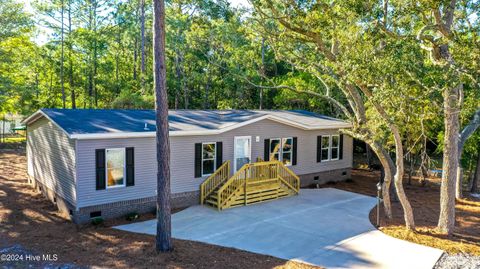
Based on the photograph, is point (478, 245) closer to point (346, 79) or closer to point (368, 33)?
point (346, 79)

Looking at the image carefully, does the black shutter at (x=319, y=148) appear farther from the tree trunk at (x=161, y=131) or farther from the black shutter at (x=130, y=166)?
the tree trunk at (x=161, y=131)

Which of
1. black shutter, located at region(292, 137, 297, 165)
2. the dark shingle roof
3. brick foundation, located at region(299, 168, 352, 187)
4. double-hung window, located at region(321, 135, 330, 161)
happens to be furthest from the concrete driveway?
double-hung window, located at region(321, 135, 330, 161)

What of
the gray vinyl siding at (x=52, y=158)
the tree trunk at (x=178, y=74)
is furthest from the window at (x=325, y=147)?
the tree trunk at (x=178, y=74)

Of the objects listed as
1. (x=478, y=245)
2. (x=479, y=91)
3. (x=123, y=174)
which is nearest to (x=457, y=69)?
(x=479, y=91)

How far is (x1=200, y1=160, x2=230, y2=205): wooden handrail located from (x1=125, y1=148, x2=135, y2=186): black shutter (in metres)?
2.55

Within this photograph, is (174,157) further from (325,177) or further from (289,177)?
(325,177)

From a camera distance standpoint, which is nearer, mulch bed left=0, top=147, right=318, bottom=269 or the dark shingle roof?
mulch bed left=0, top=147, right=318, bottom=269

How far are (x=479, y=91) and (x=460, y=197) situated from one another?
7.81 metres

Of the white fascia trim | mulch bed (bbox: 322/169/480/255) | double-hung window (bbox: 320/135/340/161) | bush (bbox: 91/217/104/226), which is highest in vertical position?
the white fascia trim

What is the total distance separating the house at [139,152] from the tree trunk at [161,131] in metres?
3.11

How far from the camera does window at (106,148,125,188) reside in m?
11.1

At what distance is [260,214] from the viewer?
12.0 m

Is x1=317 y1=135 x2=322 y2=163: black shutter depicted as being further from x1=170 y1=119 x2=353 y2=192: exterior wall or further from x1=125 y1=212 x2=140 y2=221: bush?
x1=125 y1=212 x2=140 y2=221: bush

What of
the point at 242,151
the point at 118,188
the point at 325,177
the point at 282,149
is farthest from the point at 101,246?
the point at 325,177
